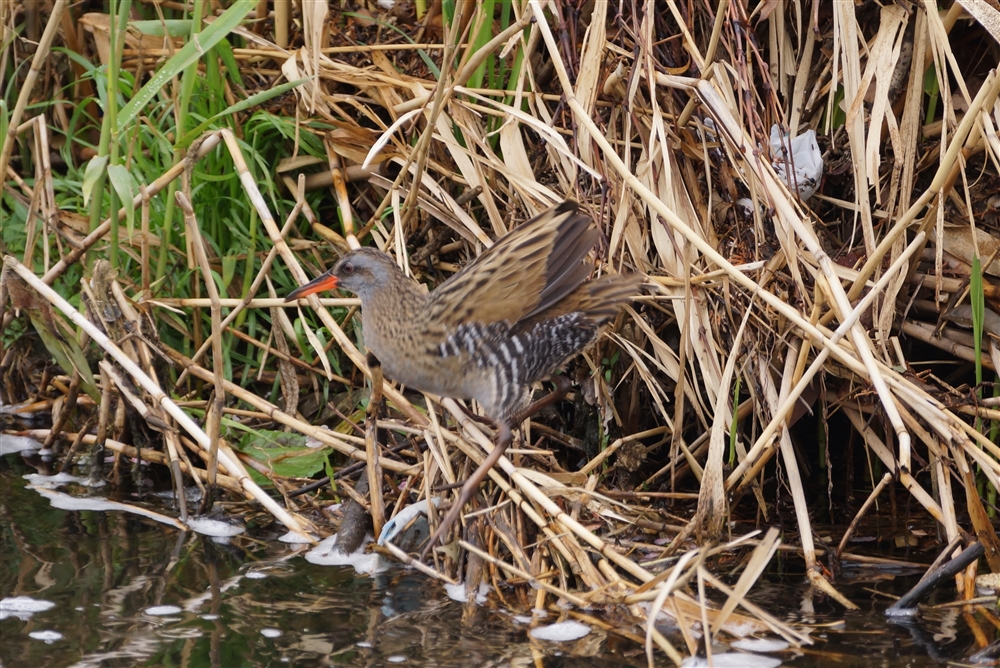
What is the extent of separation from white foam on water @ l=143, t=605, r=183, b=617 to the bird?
2.57 feet

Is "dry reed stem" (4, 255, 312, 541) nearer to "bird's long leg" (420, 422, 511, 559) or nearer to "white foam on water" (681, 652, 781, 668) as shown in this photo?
"bird's long leg" (420, 422, 511, 559)

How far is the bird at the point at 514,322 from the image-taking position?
287 cm

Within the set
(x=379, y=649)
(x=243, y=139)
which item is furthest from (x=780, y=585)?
(x=243, y=139)

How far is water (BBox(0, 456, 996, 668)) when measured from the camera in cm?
238

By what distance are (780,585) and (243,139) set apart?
2.18 metres

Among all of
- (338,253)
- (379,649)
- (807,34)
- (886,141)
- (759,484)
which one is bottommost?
(379,649)

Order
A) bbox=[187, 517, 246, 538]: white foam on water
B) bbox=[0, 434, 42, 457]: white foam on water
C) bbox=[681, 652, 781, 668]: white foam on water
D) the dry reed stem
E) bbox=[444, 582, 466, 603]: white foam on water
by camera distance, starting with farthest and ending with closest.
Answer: bbox=[0, 434, 42, 457]: white foam on water, bbox=[187, 517, 246, 538]: white foam on water, the dry reed stem, bbox=[444, 582, 466, 603]: white foam on water, bbox=[681, 652, 781, 668]: white foam on water

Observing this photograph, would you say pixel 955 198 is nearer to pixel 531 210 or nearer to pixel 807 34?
pixel 807 34

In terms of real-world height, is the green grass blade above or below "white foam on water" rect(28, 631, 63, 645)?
above

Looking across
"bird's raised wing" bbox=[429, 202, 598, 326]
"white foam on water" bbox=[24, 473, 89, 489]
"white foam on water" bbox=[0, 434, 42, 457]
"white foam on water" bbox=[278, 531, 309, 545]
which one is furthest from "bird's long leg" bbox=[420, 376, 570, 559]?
"white foam on water" bbox=[0, 434, 42, 457]

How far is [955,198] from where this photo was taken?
3.18 metres

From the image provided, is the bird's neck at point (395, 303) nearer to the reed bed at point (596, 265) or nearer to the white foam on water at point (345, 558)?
the reed bed at point (596, 265)

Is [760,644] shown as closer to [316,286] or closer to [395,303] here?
[395,303]

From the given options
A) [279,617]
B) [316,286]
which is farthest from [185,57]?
[279,617]
